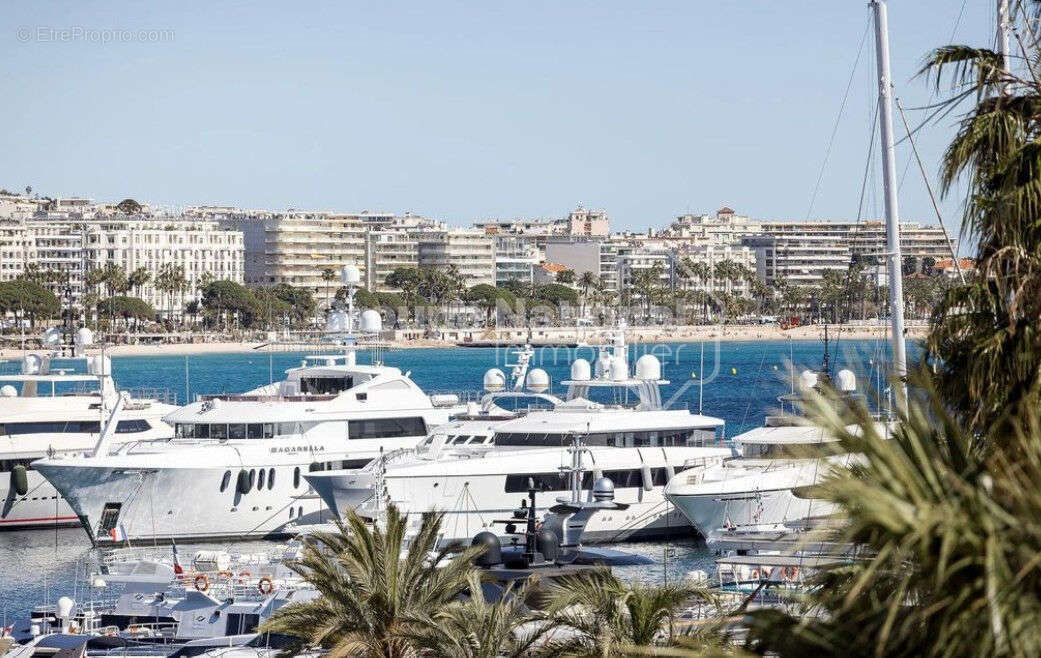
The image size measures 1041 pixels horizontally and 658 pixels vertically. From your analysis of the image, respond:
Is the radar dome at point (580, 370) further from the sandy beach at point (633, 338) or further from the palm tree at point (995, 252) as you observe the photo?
the sandy beach at point (633, 338)

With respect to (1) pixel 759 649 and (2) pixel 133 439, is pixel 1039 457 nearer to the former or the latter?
(1) pixel 759 649

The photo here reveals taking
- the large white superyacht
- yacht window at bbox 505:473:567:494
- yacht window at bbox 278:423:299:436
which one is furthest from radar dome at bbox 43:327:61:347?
yacht window at bbox 505:473:567:494

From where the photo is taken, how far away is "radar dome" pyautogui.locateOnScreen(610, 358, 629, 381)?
42.6 metres

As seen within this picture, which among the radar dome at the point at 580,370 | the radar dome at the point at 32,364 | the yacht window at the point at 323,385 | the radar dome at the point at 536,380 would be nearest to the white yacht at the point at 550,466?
the radar dome at the point at 580,370

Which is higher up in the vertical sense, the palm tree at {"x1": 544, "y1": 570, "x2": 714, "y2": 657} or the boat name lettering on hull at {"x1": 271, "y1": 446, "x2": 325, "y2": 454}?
the palm tree at {"x1": 544, "y1": 570, "x2": 714, "y2": 657}

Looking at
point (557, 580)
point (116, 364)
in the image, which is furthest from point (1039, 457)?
point (116, 364)

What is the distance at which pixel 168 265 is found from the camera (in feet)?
632

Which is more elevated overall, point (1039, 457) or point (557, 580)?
point (1039, 457)

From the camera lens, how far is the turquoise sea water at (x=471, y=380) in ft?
106

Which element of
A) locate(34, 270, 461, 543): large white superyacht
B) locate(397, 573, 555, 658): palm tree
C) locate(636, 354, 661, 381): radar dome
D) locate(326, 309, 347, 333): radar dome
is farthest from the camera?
locate(326, 309, 347, 333): radar dome

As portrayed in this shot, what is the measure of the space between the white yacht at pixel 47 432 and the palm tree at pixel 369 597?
92.3ft

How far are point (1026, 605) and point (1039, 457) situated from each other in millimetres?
686

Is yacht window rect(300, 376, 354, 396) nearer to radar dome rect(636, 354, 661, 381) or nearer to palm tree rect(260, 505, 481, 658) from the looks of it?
radar dome rect(636, 354, 661, 381)

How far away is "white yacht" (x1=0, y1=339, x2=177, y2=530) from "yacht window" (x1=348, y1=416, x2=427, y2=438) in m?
6.36
